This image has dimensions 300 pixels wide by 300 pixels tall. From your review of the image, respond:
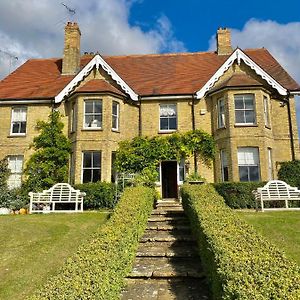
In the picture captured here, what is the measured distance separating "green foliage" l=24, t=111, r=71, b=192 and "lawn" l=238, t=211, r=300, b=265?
12.2 meters

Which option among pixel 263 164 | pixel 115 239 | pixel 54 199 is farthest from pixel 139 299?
pixel 263 164

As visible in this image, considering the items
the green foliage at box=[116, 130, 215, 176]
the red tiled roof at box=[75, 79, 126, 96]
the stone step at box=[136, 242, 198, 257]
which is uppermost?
the red tiled roof at box=[75, 79, 126, 96]

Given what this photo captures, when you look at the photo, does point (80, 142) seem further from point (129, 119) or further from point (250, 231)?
point (250, 231)

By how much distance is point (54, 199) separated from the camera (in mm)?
17609

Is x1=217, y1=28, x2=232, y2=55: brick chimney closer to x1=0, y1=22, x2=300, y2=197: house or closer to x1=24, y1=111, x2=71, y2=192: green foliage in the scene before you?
x1=0, y1=22, x2=300, y2=197: house

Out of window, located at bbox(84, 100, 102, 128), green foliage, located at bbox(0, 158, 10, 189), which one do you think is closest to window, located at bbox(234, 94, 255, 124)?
window, located at bbox(84, 100, 102, 128)

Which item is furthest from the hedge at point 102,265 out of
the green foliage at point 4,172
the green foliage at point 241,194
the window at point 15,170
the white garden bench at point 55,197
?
the window at point 15,170

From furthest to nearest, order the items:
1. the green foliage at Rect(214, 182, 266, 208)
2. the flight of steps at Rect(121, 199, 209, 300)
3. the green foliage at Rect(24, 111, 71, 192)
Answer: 1. the green foliage at Rect(24, 111, 71, 192)
2. the green foliage at Rect(214, 182, 266, 208)
3. the flight of steps at Rect(121, 199, 209, 300)

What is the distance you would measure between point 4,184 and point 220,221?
1706 centimetres

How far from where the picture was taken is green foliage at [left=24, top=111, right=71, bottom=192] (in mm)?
20594

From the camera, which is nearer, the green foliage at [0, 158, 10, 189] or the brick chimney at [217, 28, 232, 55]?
the green foliage at [0, 158, 10, 189]

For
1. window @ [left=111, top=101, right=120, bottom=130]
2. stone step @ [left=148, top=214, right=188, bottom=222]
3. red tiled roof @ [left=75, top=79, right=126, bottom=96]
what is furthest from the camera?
window @ [left=111, top=101, right=120, bottom=130]

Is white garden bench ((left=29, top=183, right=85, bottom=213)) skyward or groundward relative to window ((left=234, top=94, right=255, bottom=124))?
groundward

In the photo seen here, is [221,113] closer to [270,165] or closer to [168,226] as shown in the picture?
[270,165]
